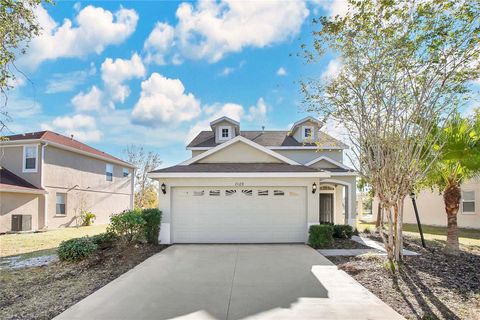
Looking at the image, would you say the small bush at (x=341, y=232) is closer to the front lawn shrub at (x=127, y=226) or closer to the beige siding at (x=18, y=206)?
the front lawn shrub at (x=127, y=226)

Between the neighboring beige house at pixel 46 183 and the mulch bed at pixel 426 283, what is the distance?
1687cm

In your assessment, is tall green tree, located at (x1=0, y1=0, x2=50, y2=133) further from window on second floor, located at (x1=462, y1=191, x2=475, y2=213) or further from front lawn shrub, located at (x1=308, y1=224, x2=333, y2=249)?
window on second floor, located at (x1=462, y1=191, x2=475, y2=213)

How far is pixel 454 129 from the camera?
923 centimetres

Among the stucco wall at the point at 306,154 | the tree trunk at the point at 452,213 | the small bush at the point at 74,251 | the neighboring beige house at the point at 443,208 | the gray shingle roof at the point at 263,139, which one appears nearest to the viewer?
the small bush at the point at 74,251

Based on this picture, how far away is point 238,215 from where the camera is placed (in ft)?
39.6

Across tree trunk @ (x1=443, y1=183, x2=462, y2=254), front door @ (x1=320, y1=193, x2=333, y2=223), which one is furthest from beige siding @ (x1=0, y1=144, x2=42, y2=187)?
tree trunk @ (x1=443, y1=183, x2=462, y2=254)

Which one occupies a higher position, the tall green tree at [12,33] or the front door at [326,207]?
the tall green tree at [12,33]

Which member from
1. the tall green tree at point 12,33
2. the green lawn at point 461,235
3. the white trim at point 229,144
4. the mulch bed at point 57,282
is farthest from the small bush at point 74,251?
the green lawn at point 461,235

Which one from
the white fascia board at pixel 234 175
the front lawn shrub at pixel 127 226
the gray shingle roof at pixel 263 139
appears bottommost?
the front lawn shrub at pixel 127 226

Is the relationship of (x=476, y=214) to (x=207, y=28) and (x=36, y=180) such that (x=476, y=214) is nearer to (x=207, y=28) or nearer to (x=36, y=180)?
(x=207, y=28)

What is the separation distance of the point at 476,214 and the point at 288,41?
1718 cm

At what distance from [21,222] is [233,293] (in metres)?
16.0

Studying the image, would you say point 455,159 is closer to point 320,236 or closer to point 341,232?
point 320,236

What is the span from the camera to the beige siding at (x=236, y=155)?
13.8 meters
